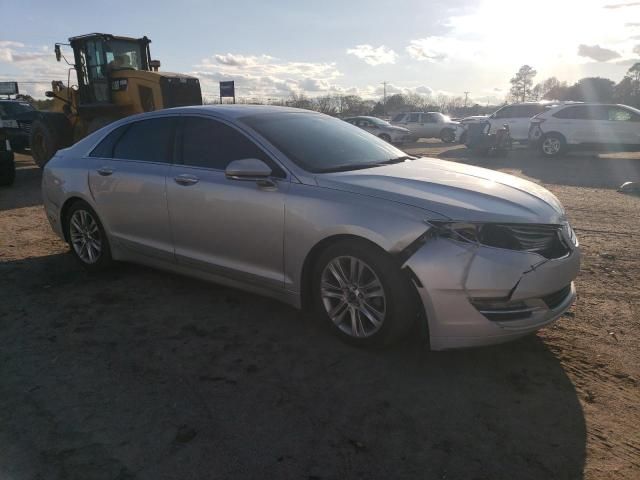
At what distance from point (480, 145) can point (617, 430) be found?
16433 mm

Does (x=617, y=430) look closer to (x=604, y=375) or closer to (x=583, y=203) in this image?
(x=604, y=375)

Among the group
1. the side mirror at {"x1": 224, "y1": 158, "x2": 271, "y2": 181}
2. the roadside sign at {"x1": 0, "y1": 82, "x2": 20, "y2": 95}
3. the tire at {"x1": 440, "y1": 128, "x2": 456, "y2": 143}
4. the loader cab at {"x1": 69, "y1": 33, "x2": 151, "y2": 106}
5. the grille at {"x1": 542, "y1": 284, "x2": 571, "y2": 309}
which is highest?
the loader cab at {"x1": 69, "y1": 33, "x2": 151, "y2": 106}

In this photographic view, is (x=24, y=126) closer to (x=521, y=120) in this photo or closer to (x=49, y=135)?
(x=49, y=135)

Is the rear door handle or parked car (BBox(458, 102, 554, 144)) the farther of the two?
parked car (BBox(458, 102, 554, 144))

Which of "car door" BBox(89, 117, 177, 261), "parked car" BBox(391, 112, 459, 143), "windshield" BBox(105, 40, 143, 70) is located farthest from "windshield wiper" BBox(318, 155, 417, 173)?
"parked car" BBox(391, 112, 459, 143)

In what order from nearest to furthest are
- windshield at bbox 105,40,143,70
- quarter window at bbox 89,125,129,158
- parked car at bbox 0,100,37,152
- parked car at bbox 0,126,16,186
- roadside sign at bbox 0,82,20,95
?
quarter window at bbox 89,125,129,158, parked car at bbox 0,126,16,186, windshield at bbox 105,40,143,70, parked car at bbox 0,100,37,152, roadside sign at bbox 0,82,20,95

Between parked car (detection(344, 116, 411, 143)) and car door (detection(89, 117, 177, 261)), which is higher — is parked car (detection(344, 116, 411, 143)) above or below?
below

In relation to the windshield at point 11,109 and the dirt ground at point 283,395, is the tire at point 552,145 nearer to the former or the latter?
the dirt ground at point 283,395

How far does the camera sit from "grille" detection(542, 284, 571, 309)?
309 cm

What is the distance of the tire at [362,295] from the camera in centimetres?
309

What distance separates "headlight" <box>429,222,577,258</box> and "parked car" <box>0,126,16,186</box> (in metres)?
10.4

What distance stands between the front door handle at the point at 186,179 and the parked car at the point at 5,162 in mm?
8125

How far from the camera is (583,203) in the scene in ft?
27.9

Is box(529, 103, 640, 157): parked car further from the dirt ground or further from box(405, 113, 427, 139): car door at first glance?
the dirt ground
